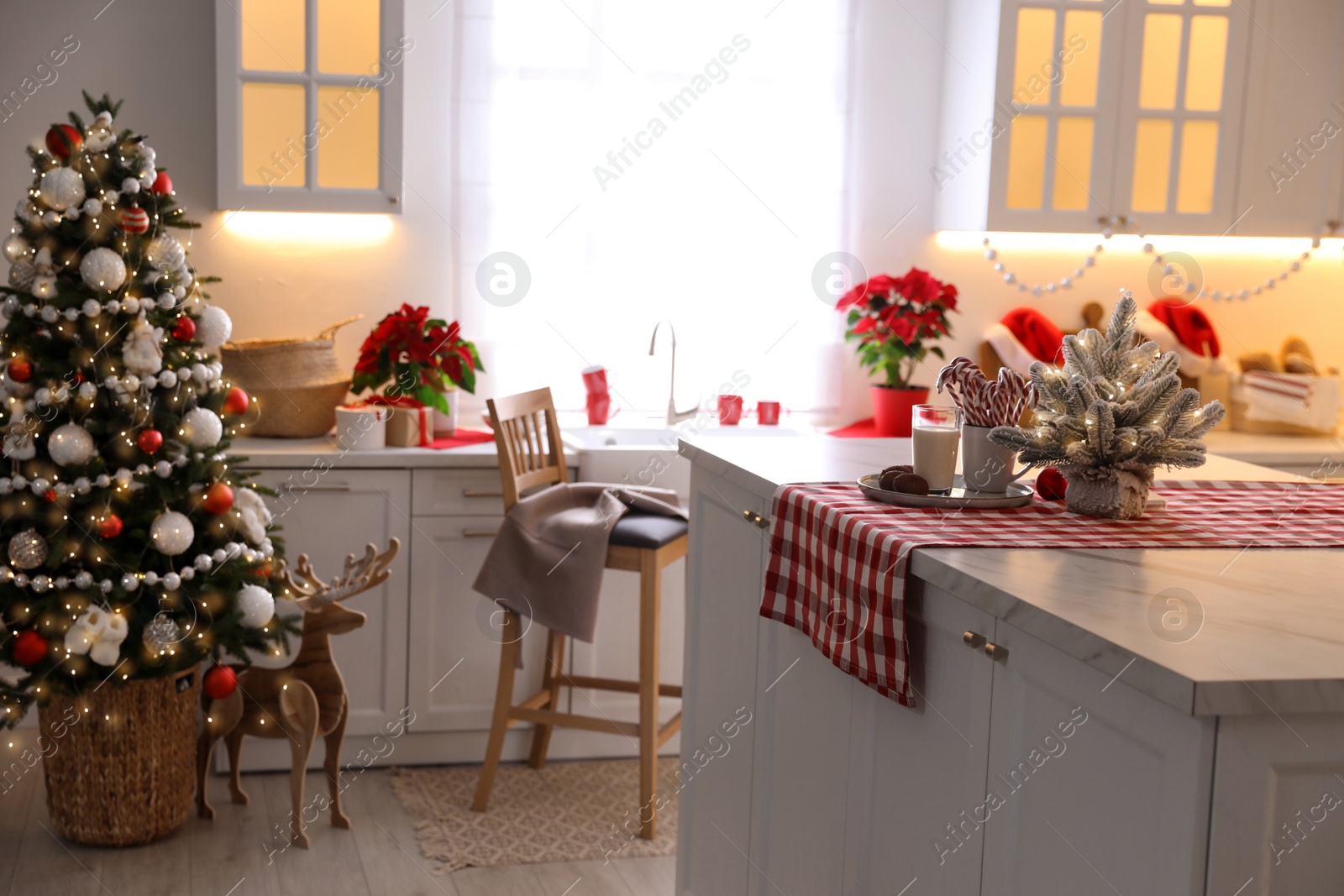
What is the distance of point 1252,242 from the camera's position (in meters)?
3.90

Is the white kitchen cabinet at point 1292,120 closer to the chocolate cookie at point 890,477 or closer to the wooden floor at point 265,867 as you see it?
the chocolate cookie at point 890,477

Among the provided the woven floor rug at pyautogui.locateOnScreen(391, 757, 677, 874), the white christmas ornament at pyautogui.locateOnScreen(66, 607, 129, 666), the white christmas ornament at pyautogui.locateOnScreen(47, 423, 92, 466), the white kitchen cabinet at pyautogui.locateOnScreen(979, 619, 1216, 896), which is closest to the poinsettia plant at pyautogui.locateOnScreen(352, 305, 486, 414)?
the white christmas ornament at pyautogui.locateOnScreen(47, 423, 92, 466)

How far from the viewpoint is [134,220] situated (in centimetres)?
252

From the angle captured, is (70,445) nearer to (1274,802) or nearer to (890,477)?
(890,477)

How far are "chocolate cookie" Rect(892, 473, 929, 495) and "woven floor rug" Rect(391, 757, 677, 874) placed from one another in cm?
146

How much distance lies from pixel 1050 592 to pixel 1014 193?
8.47 ft

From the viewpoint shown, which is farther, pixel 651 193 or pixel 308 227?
pixel 651 193

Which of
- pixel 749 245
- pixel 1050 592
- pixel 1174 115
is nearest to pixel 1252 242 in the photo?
pixel 1174 115

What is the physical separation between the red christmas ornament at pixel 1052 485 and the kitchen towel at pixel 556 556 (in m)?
1.30

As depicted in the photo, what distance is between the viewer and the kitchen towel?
110 inches

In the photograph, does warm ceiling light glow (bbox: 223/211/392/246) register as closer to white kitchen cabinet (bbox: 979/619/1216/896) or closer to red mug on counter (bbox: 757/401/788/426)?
red mug on counter (bbox: 757/401/788/426)

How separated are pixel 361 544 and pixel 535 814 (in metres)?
0.81

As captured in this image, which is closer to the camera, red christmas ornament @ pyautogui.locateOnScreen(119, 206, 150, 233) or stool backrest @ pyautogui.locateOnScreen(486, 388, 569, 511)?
red christmas ornament @ pyautogui.locateOnScreen(119, 206, 150, 233)

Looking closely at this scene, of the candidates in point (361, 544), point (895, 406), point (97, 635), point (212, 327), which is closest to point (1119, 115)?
point (895, 406)
